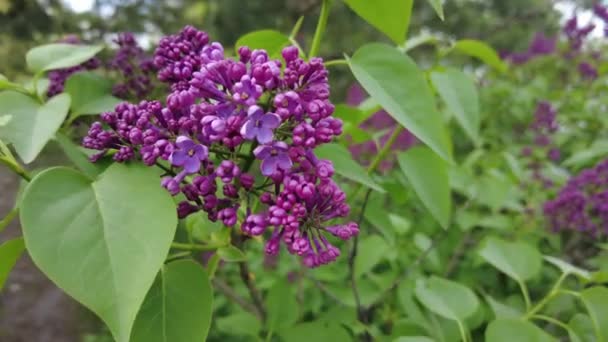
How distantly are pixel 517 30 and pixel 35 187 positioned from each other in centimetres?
1073

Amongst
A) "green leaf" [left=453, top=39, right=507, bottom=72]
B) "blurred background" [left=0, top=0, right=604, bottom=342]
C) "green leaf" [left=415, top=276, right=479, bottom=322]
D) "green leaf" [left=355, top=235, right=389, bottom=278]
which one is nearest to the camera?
"green leaf" [left=415, top=276, right=479, bottom=322]

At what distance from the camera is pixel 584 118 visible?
2270mm

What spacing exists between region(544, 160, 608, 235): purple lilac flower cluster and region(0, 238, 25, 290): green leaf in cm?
169

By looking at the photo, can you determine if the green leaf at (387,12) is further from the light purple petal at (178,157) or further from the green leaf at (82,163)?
the green leaf at (82,163)

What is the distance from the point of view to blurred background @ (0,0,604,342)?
417 centimetres

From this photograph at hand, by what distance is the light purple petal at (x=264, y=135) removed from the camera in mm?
601

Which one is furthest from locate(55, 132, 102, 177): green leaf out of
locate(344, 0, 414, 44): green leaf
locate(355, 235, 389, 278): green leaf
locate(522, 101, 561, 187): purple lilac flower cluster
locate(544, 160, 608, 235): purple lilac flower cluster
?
locate(522, 101, 561, 187): purple lilac flower cluster

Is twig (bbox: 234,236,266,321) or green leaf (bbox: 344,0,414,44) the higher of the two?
green leaf (bbox: 344,0,414,44)

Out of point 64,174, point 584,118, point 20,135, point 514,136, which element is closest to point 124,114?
point 64,174

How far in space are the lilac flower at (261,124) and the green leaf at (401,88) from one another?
0.51 feet

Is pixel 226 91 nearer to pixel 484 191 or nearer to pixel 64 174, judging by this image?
pixel 64 174

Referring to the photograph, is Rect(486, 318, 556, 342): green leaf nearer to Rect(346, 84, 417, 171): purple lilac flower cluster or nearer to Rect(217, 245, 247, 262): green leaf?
Rect(217, 245, 247, 262): green leaf

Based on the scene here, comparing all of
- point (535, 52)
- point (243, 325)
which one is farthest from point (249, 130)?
point (535, 52)

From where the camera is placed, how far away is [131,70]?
110 cm
